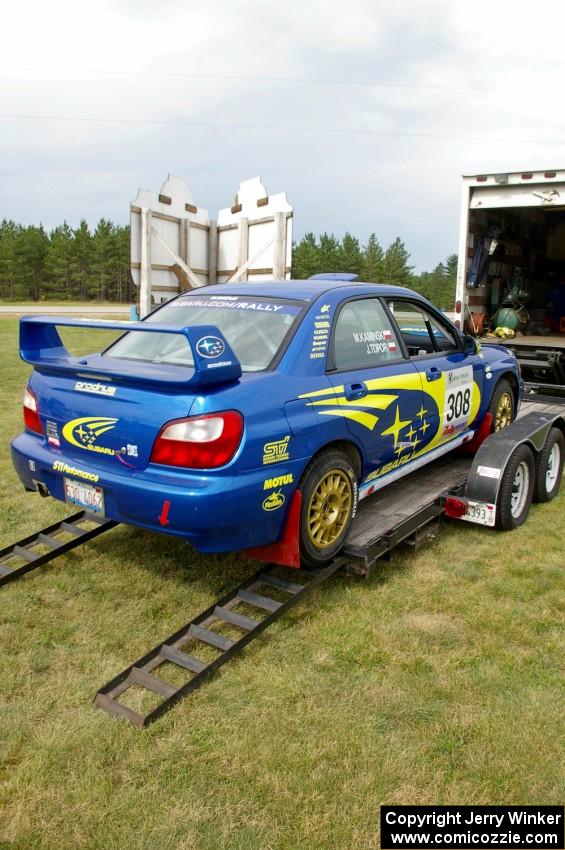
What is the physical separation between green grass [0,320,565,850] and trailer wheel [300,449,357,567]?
305 millimetres

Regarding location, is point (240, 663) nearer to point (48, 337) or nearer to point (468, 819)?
point (468, 819)

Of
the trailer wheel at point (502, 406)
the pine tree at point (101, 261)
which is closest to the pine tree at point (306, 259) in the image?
the pine tree at point (101, 261)

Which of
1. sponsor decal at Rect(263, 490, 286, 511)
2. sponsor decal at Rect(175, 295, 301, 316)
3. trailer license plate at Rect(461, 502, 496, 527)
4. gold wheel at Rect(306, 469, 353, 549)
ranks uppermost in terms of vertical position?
sponsor decal at Rect(175, 295, 301, 316)

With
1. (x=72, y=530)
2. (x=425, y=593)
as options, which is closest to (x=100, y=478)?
(x=72, y=530)

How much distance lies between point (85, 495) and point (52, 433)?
43 cm

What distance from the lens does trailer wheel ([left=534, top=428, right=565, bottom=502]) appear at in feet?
16.6

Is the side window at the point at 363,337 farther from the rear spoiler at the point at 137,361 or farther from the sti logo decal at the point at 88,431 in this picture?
the sti logo decal at the point at 88,431

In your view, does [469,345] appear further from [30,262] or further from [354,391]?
[30,262]

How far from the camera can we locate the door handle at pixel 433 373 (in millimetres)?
4508

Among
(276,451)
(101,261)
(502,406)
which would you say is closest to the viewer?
(276,451)

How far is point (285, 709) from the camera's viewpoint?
8.88 feet

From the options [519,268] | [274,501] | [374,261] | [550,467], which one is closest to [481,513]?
[550,467]

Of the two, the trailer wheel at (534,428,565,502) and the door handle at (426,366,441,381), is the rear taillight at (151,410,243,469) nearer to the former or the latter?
the door handle at (426,366,441,381)

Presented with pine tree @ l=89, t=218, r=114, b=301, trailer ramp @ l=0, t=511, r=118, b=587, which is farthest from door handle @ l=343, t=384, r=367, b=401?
pine tree @ l=89, t=218, r=114, b=301
